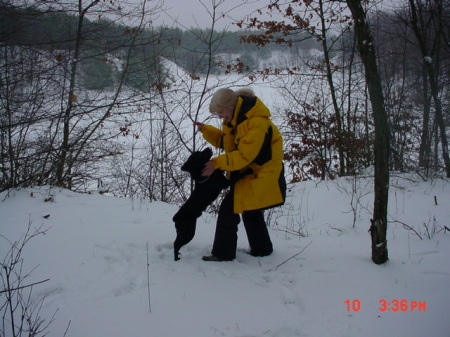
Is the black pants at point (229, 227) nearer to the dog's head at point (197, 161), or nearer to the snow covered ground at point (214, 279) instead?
the snow covered ground at point (214, 279)

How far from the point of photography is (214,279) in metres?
2.45

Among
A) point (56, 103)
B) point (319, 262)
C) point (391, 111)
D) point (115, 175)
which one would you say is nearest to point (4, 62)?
point (56, 103)

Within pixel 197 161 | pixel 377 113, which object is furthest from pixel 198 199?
pixel 377 113

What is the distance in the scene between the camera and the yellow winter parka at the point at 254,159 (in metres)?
2.34

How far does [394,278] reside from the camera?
2.38 meters

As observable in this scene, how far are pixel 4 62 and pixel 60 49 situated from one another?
1276 millimetres

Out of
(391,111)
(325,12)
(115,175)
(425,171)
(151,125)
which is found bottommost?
(115,175)

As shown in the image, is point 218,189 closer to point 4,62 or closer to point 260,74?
point 4,62

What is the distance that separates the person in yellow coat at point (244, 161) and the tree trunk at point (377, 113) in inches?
30.3

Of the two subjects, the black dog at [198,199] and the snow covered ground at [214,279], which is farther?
the black dog at [198,199]
